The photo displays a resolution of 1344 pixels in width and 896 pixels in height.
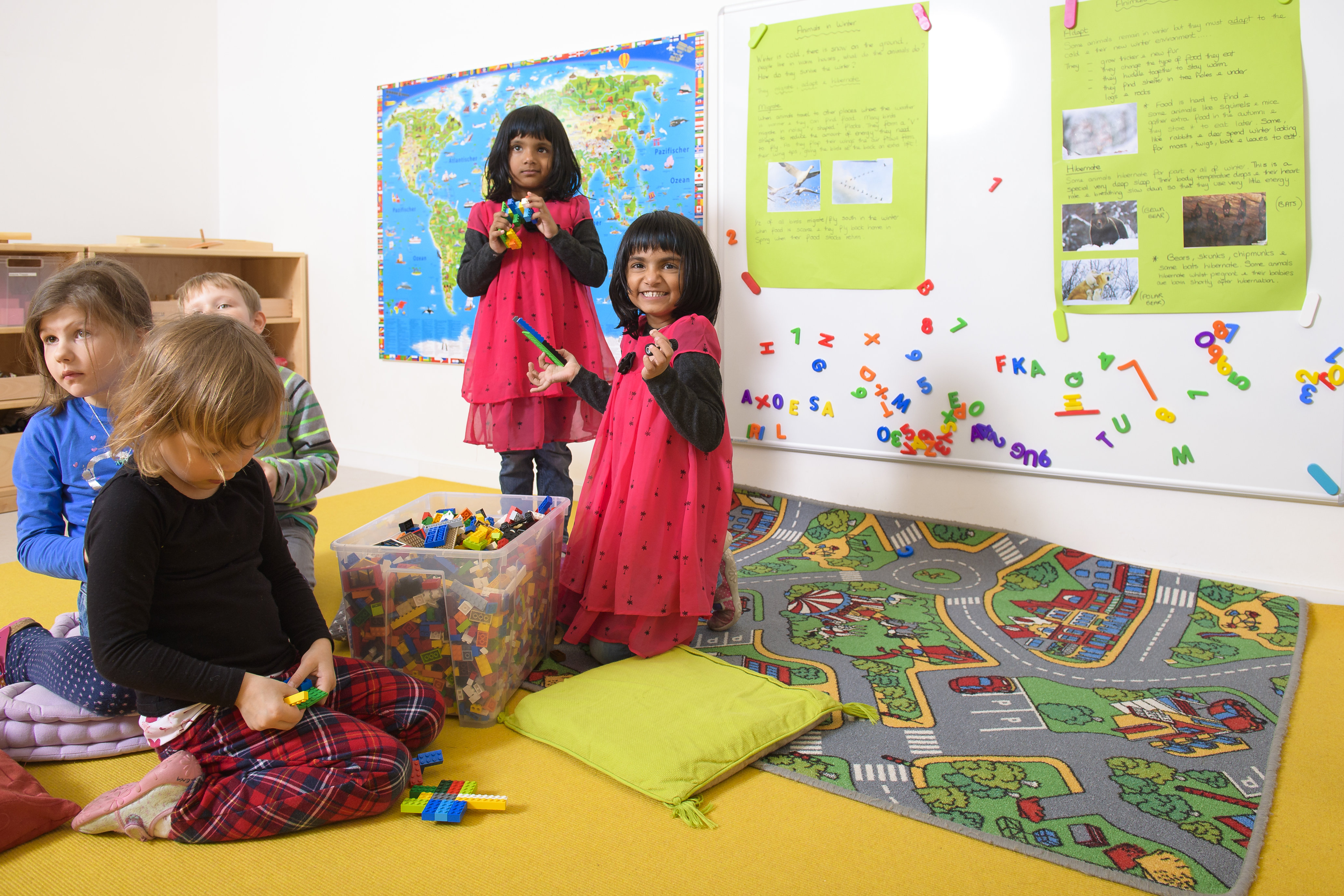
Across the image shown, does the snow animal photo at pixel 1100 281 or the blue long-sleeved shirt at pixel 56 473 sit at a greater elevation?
the snow animal photo at pixel 1100 281

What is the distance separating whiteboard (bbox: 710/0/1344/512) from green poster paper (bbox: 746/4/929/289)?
0.04 m

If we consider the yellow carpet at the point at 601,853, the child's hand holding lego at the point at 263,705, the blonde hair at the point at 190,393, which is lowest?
the yellow carpet at the point at 601,853

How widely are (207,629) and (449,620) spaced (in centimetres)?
36

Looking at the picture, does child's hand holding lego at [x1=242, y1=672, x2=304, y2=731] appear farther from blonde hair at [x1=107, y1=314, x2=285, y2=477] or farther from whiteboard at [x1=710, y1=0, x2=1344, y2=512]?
whiteboard at [x1=710, y1=0, x2=1344, y2=512]

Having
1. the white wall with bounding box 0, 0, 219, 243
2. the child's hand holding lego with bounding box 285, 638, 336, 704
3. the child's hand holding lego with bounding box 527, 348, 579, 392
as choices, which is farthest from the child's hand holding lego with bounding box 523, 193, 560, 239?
the white wall with bounding box 0, 0, 219, 243

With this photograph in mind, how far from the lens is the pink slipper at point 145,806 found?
42.4 inches

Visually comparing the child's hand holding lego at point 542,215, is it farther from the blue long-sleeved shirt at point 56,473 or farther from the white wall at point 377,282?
the blue long-sleeved shirt at point 56,473

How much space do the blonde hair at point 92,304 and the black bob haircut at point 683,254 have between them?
0.80 metres

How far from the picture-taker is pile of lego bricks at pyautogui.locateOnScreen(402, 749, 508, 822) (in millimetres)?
1127

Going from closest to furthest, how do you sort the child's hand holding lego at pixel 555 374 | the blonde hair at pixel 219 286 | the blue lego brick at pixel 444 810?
1. the blue lego brick at pixel 444 810
2. the blonde hair at pixel 219 286
3. the child's hand holding lego at pixel 555 374

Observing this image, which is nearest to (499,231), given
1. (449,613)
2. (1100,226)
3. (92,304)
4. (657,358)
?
(657,358)

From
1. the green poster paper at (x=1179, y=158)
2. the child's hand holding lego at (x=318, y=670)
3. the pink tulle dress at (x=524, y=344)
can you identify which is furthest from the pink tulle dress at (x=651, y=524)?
the green poster paper at (x=1179, y=158)

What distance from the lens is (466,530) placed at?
154 centimetres

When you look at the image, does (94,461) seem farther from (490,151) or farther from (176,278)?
(176,278)
